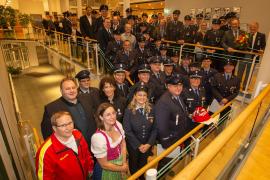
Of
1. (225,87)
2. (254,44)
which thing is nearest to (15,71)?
(225,87)

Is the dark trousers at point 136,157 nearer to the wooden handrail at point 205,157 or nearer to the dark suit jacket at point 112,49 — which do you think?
the wooden handrail at point 205,157

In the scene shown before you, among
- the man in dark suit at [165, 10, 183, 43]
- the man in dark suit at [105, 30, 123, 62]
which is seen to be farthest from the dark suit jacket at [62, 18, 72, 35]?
the man in dark suit at [165, 10, 183, 43]

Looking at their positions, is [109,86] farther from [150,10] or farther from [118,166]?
[150,10]

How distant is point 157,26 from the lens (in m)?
6.89

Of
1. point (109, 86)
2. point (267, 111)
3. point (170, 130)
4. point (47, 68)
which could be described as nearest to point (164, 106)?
point (170, 130)

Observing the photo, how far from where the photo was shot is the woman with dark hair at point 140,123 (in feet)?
8.52

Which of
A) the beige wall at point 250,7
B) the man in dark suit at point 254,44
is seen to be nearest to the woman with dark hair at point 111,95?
the man in dark suit at point 254,44

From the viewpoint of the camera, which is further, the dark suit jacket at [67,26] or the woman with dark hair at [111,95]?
the dark suit jacket at [67,26]

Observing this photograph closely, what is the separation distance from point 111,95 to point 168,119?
0.89m

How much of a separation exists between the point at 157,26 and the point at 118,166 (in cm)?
579

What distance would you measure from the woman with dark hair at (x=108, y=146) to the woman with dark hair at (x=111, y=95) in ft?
2.41

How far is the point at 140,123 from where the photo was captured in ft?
8.60

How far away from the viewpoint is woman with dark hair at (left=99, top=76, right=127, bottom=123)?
2824mm

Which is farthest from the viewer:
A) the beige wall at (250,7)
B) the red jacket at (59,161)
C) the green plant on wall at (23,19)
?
the green plant on wall at (23,19)
